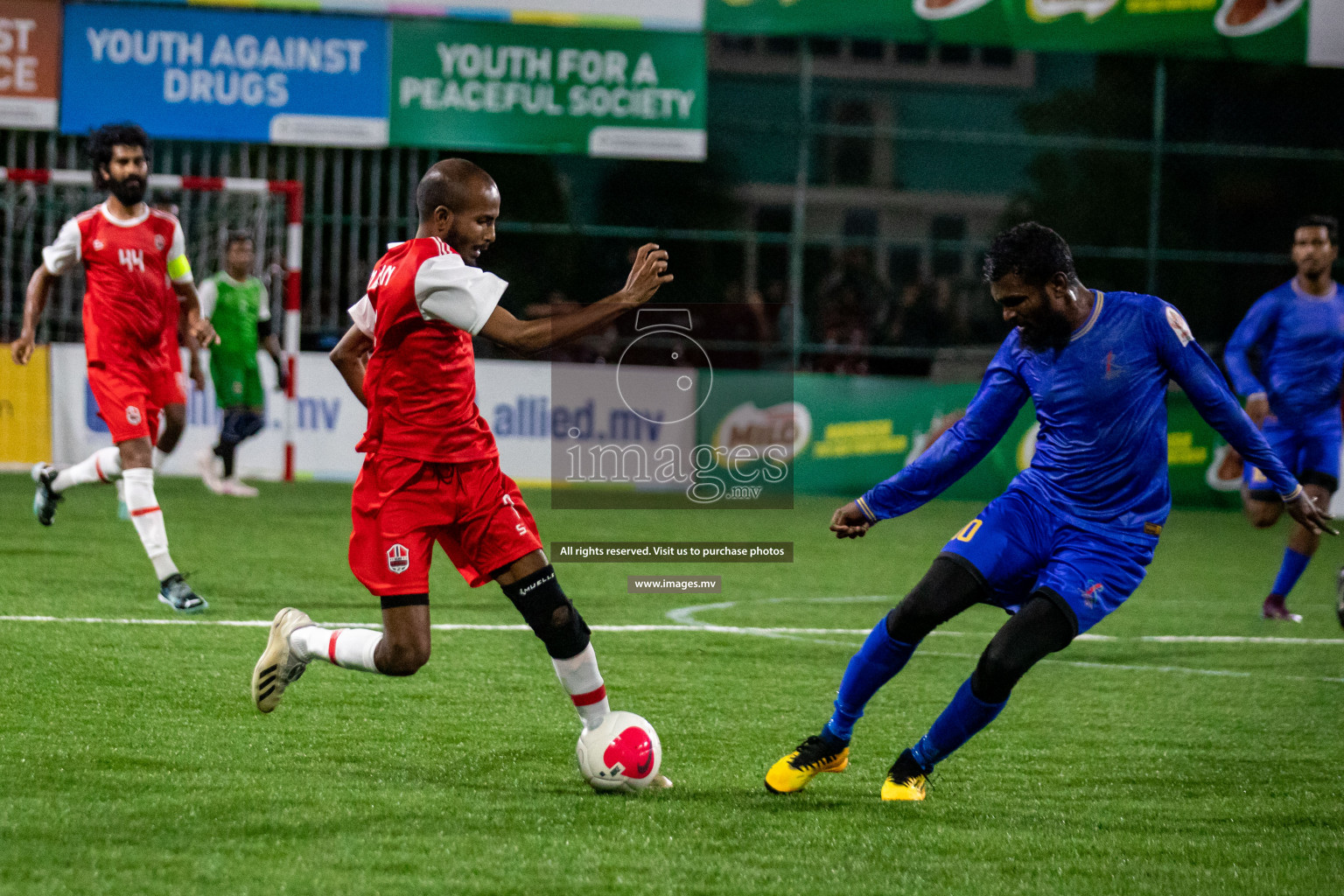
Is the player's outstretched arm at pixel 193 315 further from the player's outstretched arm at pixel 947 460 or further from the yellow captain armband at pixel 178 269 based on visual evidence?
the player's outstretched arm at pixel 947 460

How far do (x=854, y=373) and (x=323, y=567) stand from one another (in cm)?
942

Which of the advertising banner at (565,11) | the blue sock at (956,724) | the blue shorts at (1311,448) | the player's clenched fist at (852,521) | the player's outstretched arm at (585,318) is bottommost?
the blue sock at (956,724)

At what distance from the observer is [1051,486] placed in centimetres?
514

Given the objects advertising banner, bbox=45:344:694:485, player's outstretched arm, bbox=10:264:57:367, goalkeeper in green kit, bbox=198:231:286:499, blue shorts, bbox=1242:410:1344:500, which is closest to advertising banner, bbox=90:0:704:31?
advertising banner, bbox=45:344:694:485

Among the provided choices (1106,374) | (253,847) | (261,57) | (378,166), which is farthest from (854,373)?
(253,847)

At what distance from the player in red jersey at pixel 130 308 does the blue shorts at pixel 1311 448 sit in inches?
242

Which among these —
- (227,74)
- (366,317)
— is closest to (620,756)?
(366,317)

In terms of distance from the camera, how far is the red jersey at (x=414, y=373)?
4.87m

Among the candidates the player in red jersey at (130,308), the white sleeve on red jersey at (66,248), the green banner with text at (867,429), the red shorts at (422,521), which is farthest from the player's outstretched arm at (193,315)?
the green banner with text at (867,429)

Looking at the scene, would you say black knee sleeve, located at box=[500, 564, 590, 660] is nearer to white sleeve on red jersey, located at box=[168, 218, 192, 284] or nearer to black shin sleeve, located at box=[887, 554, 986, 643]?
black shin sleeve, located at box=[887, 554, 986, 643]

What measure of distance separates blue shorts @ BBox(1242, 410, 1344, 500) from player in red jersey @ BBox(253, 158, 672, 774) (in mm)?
5980

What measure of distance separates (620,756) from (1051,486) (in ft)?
5.15

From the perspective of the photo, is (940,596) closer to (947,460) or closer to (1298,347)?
(947,460)

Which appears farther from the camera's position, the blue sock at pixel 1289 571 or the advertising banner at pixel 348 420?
the advertising banner at pixel 348 420
